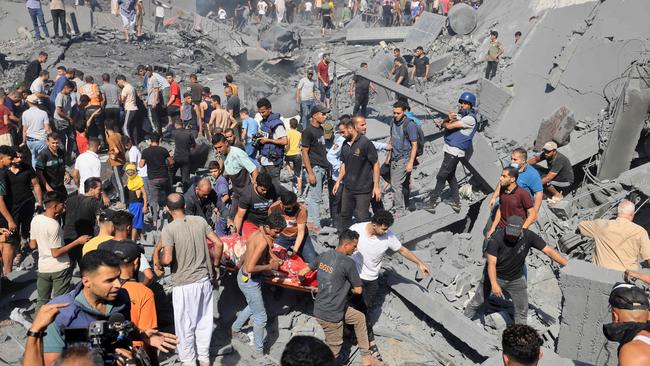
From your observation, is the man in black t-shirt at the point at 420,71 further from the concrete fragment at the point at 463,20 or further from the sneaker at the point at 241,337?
the sneaker at the point at 241,337

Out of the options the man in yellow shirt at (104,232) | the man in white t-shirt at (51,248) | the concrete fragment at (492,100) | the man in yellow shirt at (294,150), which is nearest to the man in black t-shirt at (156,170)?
the man in yellow shirt at (294,150)

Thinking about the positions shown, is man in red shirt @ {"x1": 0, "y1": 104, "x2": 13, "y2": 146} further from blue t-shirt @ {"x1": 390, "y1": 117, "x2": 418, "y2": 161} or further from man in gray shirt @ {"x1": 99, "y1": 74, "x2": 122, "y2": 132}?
blue t-shirt @ {"x1": 390, "y1": 117, "x2": 418, "y2": 161}

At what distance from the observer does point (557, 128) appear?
1042 centimetres

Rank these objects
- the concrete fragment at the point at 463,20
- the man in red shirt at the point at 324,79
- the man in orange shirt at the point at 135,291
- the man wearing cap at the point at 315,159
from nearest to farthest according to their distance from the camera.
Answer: the man in orange shirt at the point at 135,291
the man wearing cap at the point at 315,159
the man in red shirt at the point at 324,79
the concrete fragment at the point at 463,20

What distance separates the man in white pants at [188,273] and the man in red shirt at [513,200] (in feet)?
11.8

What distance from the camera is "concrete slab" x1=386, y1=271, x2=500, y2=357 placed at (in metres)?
6.41

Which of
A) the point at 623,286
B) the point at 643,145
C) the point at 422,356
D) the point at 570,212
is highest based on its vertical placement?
the point at 623,286

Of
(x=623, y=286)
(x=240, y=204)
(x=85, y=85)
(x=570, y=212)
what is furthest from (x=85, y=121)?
(x=623, y=286)

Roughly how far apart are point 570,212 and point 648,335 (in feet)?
16.5

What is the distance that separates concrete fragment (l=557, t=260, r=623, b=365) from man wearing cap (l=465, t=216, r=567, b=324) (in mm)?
374

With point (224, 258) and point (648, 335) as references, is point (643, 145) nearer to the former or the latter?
point (648, 335)

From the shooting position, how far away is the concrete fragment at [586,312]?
18.6 feet

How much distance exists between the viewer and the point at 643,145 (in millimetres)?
9859

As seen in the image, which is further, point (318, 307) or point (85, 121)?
point (85, 121)
